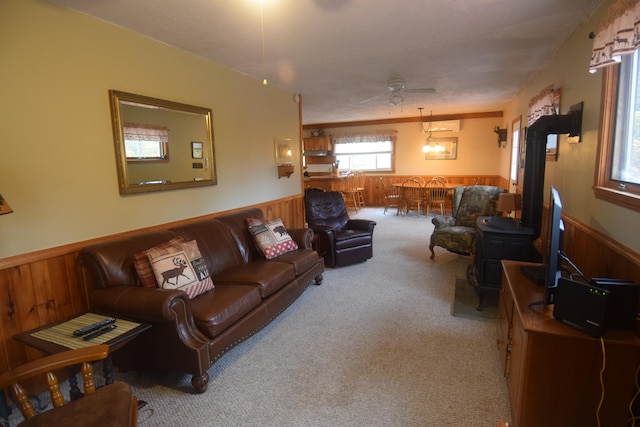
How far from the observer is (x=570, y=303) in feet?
4.81

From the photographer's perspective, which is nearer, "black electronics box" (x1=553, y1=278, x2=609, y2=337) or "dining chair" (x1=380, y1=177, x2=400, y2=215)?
"black electronics box" (x1=553, y1=278, x2=609, y2=337)

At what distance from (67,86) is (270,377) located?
2311mm

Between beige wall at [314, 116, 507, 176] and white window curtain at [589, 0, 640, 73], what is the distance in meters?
6.29

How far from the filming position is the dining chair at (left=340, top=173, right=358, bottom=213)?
8.86 m

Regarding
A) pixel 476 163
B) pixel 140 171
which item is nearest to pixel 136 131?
pixel 140 171

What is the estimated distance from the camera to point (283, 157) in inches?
188

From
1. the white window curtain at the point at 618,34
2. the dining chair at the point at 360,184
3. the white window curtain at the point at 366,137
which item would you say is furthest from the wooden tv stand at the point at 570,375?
the white window curtain at the point at 366,137

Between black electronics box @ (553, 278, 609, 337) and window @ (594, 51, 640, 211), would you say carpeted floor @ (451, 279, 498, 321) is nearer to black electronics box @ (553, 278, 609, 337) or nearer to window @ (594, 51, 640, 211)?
window @ (594, 51, 640, 211)

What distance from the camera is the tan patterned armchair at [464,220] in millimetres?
4199

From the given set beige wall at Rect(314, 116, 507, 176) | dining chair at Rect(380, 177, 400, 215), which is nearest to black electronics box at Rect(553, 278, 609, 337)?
beige wall at Rect(314, 116, 507, 176)

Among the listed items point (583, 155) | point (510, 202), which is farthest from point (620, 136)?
point (510, 202)

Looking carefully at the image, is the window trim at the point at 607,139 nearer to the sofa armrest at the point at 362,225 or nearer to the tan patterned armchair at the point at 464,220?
the tan patterned armchair at the point at 464,220

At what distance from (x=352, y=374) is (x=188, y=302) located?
1.14 metres

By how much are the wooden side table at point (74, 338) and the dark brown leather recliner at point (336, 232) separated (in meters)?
2.59
